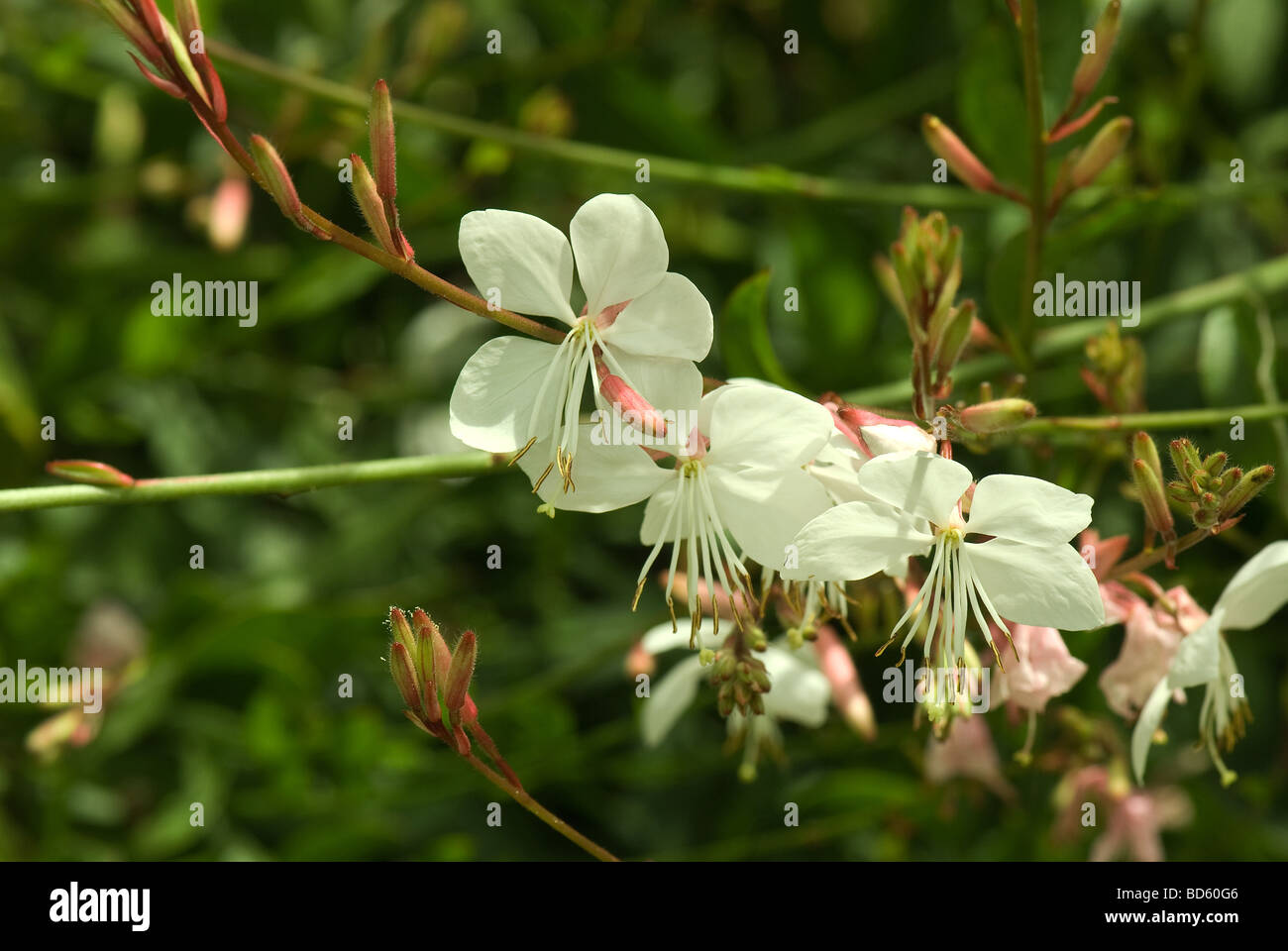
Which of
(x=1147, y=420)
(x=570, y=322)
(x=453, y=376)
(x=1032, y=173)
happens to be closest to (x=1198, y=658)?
(x=1147, y=420)

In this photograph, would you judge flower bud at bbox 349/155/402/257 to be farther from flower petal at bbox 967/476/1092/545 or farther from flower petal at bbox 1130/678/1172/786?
flower petal at bbox 1130/678/1172/786

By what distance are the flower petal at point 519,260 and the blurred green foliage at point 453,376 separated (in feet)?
1.48

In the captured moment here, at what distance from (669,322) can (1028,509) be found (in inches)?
10.6

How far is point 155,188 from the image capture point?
5.30 feet

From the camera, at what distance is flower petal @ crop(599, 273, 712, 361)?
77 cm

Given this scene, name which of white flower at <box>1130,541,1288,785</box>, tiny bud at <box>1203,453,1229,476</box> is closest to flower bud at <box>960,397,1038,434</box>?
tiny bud at <box>1203,453,1229,476</box>

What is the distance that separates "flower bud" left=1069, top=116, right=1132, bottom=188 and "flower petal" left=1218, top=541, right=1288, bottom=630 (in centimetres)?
32

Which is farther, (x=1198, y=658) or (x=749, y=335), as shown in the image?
(x=749, y=335)

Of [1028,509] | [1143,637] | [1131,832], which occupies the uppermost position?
[1028,509]

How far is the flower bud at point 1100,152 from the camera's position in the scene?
0.90 meters

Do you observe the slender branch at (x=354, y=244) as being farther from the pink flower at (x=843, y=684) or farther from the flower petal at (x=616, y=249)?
the pink flower at (x=843, y=684)

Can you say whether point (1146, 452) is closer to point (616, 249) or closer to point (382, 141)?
point (616, 249)

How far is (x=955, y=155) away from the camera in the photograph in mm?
969
